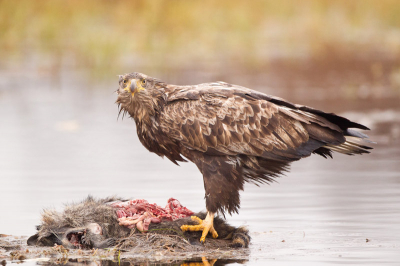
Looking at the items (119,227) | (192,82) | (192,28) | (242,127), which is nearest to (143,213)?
(119,227)

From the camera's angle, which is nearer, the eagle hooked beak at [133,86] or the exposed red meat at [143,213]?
the exposed red meat at [143,213]

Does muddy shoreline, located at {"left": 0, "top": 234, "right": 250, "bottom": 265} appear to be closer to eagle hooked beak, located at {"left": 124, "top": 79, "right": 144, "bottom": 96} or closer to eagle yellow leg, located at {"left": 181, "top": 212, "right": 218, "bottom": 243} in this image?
eagle yellow leg, located at {"left": 181, "top": 212, "right": 218, "bottom": 243}

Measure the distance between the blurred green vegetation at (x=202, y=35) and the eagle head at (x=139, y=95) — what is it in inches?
541

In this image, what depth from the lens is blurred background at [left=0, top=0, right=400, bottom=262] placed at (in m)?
9.90

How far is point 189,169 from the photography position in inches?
509

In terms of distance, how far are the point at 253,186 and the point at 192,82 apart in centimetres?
1051

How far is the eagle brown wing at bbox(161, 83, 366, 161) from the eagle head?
14 centimetres

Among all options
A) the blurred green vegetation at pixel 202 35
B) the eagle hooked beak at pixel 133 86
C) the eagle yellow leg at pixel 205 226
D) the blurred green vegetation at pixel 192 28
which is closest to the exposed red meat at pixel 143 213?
the eagle yellow leg at pixel 205 226

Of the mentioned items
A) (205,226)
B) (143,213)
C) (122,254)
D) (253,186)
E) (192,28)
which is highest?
(192,28)

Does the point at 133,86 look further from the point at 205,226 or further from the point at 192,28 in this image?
the point at 192,28

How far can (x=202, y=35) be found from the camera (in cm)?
3069

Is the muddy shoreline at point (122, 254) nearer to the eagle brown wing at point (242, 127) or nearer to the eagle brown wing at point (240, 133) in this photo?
the eagle brown wing at point (240, 133)

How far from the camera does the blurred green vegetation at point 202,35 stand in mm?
25781

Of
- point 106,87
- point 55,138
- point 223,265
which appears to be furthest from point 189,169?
point 106,87
